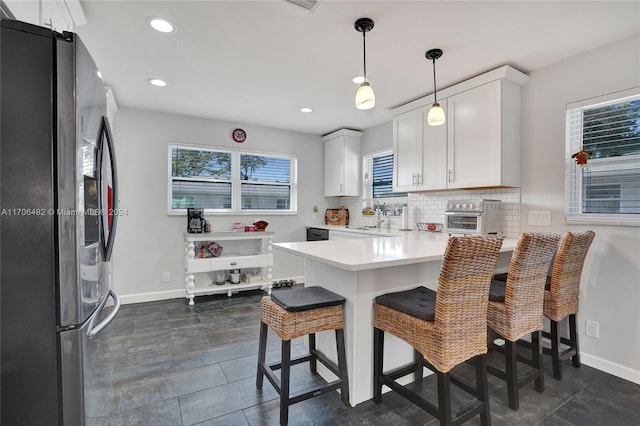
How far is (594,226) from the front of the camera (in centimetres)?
242

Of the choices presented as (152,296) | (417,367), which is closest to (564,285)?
(417,367)

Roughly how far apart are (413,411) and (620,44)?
295 centimetres

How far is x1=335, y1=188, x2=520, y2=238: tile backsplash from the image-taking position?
2.94 metres

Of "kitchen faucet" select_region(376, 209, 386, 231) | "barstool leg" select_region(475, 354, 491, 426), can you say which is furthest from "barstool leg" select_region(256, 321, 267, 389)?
"kitchen faucet" select_region(376, 209, 386, 231)

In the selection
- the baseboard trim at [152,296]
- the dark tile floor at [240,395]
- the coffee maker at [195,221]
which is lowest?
the dark tile floor at [240,395]

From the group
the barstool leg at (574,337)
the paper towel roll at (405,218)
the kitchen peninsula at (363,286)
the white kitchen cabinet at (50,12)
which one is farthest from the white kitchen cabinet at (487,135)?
the white kitchen cabinet at (50,12)

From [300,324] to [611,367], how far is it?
238 centimetres

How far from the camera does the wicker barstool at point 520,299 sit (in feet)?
5.96

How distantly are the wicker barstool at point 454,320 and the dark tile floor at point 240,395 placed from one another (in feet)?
1.07

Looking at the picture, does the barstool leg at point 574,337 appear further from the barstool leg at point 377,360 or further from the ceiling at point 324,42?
the ceiling at point 324,42

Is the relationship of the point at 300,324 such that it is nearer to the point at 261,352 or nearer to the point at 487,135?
the point at 261,352

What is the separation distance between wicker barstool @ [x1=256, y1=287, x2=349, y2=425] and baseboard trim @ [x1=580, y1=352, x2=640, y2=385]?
1992mm

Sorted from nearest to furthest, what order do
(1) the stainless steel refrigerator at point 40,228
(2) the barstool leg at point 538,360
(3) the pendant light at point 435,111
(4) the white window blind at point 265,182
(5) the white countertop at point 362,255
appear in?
1. (1) the stainless steel refrigerator at point 40,228
2. (5) the white countertop at point 362,255
3. (2) the barstool leg at point 538,360
4. (3) the pendant light at point 435,111
5. (4) the white window blind at point 265,182

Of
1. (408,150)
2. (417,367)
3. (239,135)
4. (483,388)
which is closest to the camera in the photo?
(483,388)
